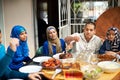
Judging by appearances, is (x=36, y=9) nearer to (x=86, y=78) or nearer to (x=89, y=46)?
(x=89, y=46)

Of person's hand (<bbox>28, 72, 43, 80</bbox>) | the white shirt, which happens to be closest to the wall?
the white shirt

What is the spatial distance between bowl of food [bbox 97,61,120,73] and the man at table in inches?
24.7

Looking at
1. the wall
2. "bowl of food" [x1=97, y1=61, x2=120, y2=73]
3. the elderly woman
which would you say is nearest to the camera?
"bowl of food" [x1=97, y1=61, x2=120, y2=73]

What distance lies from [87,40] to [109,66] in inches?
33.8

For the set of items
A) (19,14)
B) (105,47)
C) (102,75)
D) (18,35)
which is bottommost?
(102,75)

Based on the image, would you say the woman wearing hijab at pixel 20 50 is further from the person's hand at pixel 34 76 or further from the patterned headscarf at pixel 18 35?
the person's hand at pixel 34 76

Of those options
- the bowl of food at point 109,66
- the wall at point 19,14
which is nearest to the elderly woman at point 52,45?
the bowl of food at point 109,66

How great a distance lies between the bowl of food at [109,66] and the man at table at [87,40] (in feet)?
2.05

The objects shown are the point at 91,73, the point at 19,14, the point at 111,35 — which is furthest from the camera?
the point at 19,14

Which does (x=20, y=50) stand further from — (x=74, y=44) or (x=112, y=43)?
(x=112, y=43)

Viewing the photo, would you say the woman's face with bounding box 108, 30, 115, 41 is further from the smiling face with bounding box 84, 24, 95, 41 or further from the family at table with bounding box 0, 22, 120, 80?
the smiling face with bounding box 84, 24, 95, 41

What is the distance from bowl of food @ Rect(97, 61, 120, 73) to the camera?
1863 mm

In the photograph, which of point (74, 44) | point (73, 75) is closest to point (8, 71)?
point (73, 75)

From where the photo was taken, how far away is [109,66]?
195 centimetres
